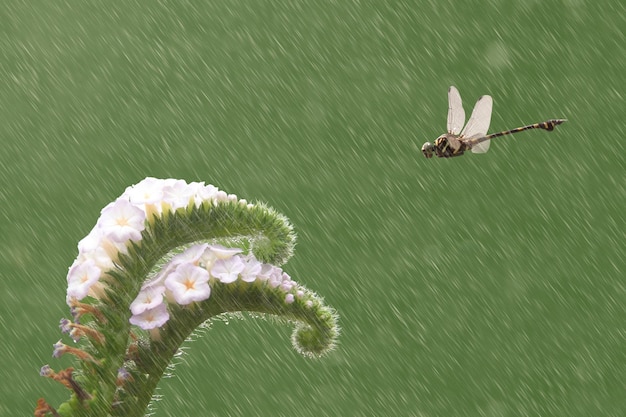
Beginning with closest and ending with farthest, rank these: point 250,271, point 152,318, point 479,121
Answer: point 152,318 < point 250,271 < point 479,121

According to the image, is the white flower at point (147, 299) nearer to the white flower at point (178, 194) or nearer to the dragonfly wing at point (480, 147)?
the white flower at point (178, 194)

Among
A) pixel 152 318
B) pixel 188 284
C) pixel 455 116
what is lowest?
pixel 152 318

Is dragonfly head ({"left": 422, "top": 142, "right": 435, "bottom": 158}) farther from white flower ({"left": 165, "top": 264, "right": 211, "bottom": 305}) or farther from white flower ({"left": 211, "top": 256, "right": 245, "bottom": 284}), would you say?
white flower ({"left": 165, "top": 264, "right": 211, "bottom": 305})

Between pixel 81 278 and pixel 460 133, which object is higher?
pixel 81 278

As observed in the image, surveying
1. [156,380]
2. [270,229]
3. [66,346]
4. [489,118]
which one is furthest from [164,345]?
[489,118]

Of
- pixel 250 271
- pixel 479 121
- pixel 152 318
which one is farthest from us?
pixel 479 121

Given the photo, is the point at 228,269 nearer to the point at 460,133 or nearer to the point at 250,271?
the point at 250,271

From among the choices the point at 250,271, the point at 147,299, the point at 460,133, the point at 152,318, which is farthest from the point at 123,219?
the point at 460,133

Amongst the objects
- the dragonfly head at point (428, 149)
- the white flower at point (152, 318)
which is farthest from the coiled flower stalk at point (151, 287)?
the dragonfly head at point (428, 149)
